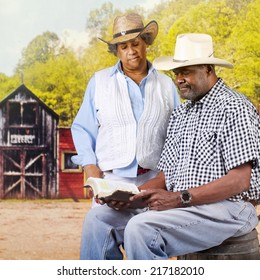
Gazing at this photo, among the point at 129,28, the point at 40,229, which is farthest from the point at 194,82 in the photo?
the point at 40,229

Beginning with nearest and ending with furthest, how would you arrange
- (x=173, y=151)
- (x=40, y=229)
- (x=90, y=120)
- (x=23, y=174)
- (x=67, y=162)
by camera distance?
(x=173, y=151) < (x=90, y=120) < (x=23, y=174) < (x=67, y=162) < (x=40, y=229)

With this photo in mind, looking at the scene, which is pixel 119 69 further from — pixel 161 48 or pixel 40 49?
pixel 40 49

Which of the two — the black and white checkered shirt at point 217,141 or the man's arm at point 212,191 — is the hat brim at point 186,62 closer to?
the black and white checkered shirt at point 217,141

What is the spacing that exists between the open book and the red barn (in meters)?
2.49

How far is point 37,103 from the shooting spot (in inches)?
226

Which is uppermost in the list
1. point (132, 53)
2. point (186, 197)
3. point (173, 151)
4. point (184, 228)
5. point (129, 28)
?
point (129, 28)

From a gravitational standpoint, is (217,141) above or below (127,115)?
below

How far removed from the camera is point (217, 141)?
129 inches

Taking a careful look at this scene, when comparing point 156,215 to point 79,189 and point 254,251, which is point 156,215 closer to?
point 254,251

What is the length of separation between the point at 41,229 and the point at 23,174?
0.65 metres

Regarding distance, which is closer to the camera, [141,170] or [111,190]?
[111,190]

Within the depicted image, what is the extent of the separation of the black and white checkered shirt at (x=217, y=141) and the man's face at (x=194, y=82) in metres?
0.03

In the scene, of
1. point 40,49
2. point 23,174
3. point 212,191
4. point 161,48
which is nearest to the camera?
point 212,191

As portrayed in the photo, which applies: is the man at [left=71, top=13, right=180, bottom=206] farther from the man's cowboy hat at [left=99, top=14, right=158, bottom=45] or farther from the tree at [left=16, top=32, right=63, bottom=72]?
the tree at [left=16, top=32, right=63, bottom=72]
